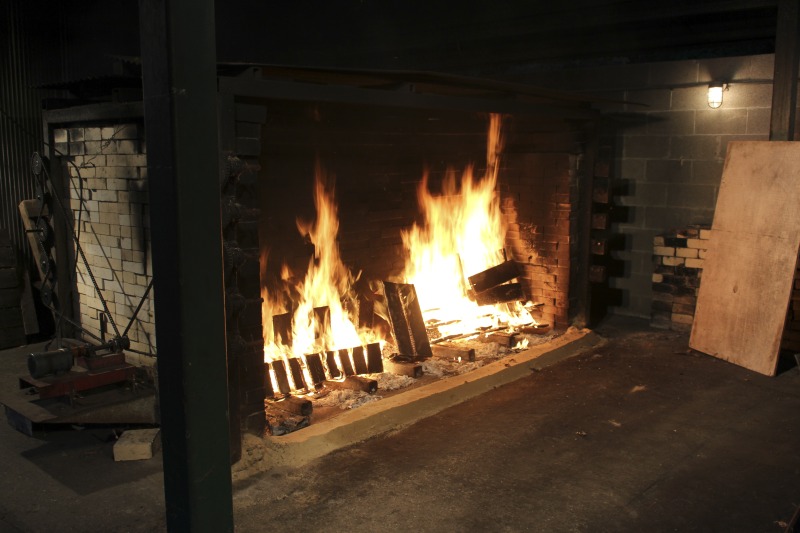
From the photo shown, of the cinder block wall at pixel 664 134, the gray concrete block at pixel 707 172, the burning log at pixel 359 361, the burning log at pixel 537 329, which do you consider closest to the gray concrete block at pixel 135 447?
the burning log at pixel 359 361

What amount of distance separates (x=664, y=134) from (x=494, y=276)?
2780 millimetres

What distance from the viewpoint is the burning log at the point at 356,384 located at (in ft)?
20.2

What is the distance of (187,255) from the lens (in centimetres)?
283

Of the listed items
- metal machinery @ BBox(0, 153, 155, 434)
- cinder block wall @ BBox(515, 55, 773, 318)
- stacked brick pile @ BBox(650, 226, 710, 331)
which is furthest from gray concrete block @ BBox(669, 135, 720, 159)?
metal machinery @ BBox(0, 153, 155, 434)

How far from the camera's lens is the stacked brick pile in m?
8.22

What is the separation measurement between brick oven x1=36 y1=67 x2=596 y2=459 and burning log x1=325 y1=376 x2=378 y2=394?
629 mm

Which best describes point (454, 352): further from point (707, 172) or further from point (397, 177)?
point (707, 172)

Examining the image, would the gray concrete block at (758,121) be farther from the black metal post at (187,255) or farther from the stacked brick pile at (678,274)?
the black metal post at (187,255)

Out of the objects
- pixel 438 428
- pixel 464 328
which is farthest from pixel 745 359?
pixel 438 428

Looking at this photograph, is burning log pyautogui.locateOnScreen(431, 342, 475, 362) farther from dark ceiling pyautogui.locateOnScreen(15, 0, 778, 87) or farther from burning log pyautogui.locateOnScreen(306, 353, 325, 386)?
dark ceiling pyautogui.locateOnScreen(15, 0, 778, 87)

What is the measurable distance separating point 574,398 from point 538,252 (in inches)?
102

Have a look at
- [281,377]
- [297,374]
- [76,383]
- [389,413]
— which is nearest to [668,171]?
[389,413]

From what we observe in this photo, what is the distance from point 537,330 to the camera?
26.9 ft

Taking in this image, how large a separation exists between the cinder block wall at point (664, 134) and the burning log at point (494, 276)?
69.6 inches
